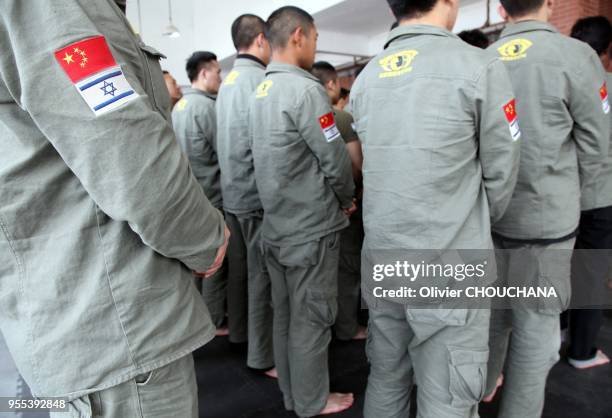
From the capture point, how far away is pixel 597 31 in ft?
6.68

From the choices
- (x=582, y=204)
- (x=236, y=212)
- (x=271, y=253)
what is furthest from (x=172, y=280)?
(x=582, y=204)

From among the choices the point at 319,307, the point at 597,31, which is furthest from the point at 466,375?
the point at 597,31

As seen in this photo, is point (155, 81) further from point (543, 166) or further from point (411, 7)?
point (543, 166)

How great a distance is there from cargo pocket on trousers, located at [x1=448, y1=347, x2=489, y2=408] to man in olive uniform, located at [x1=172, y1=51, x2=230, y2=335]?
1608 mm

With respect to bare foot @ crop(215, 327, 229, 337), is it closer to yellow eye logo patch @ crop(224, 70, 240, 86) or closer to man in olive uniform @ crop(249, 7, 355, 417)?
man in olive uniform @ crop(249, 7, 355, 417)

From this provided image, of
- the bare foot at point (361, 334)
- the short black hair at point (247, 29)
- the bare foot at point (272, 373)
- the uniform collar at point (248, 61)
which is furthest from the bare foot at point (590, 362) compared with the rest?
the short black hair at point (247, 29)

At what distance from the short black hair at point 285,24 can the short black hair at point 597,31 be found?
56.0 inches

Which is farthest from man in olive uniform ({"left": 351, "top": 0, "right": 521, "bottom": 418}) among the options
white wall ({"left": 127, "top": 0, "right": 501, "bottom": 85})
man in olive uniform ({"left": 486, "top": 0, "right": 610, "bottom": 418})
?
white wall ({"left": 127, "top": 0, "right": 501, "bottom": 85})

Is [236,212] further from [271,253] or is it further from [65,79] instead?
[65,79]

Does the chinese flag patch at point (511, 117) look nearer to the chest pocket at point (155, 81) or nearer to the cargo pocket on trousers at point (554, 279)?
the cargo pocket on trousers at point (554, 279)

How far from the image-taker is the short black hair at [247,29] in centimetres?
221

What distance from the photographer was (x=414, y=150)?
3.91ft

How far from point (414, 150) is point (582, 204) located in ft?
4.02

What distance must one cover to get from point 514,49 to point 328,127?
72 centimetres
